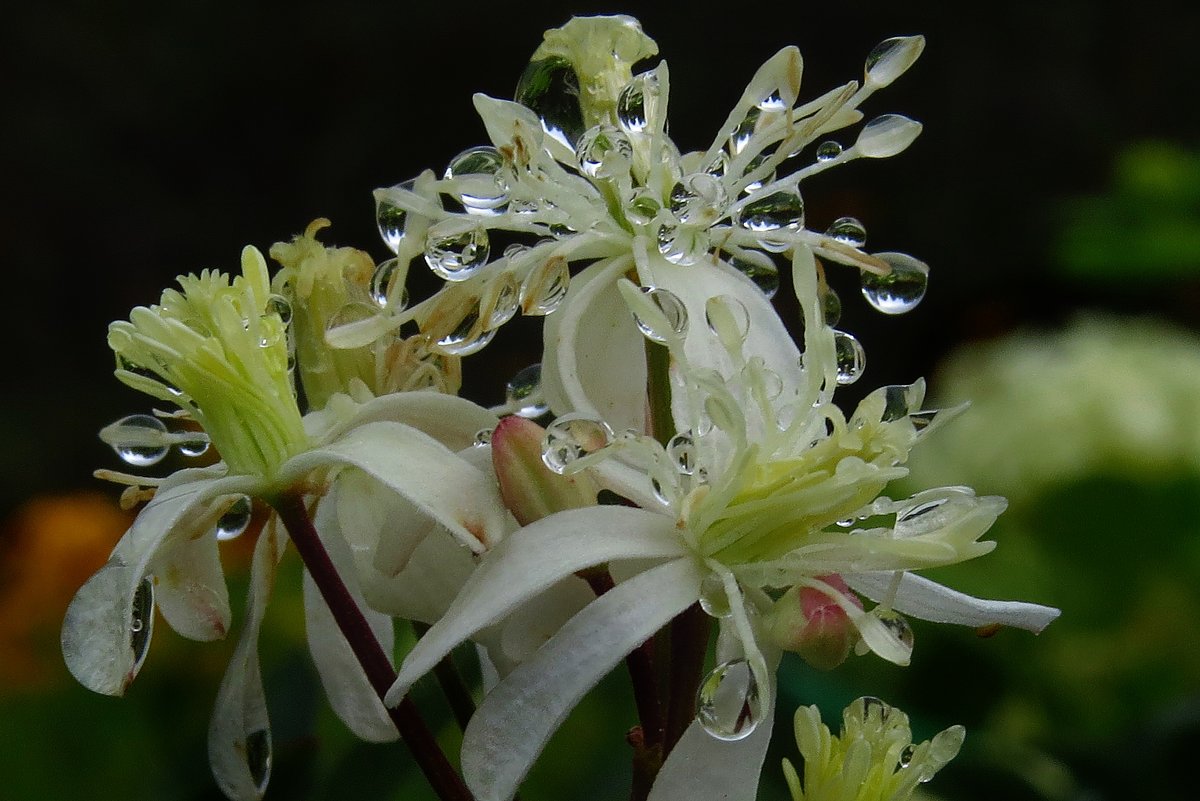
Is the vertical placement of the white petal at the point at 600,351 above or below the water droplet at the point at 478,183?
below

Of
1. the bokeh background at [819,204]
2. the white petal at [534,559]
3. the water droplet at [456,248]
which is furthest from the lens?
the bokeh background at [819,204]

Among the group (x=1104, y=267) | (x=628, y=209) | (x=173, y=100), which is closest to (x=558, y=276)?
(x=628, y=209)

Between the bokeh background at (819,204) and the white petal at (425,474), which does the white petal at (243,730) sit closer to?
the white petal at (425,474)

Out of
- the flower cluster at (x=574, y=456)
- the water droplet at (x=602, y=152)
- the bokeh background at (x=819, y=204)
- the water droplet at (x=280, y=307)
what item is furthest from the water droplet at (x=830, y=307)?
the bokeh background at (x=819, y=204)

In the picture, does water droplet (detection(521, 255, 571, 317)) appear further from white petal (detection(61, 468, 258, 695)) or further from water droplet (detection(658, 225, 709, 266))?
white petal (detection(61, 468, 258, 695))

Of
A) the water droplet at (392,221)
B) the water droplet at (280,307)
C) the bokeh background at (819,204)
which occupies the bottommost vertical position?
the bokeh background at (819,204)

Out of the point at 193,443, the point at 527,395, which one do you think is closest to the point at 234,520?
the point at 193,443
